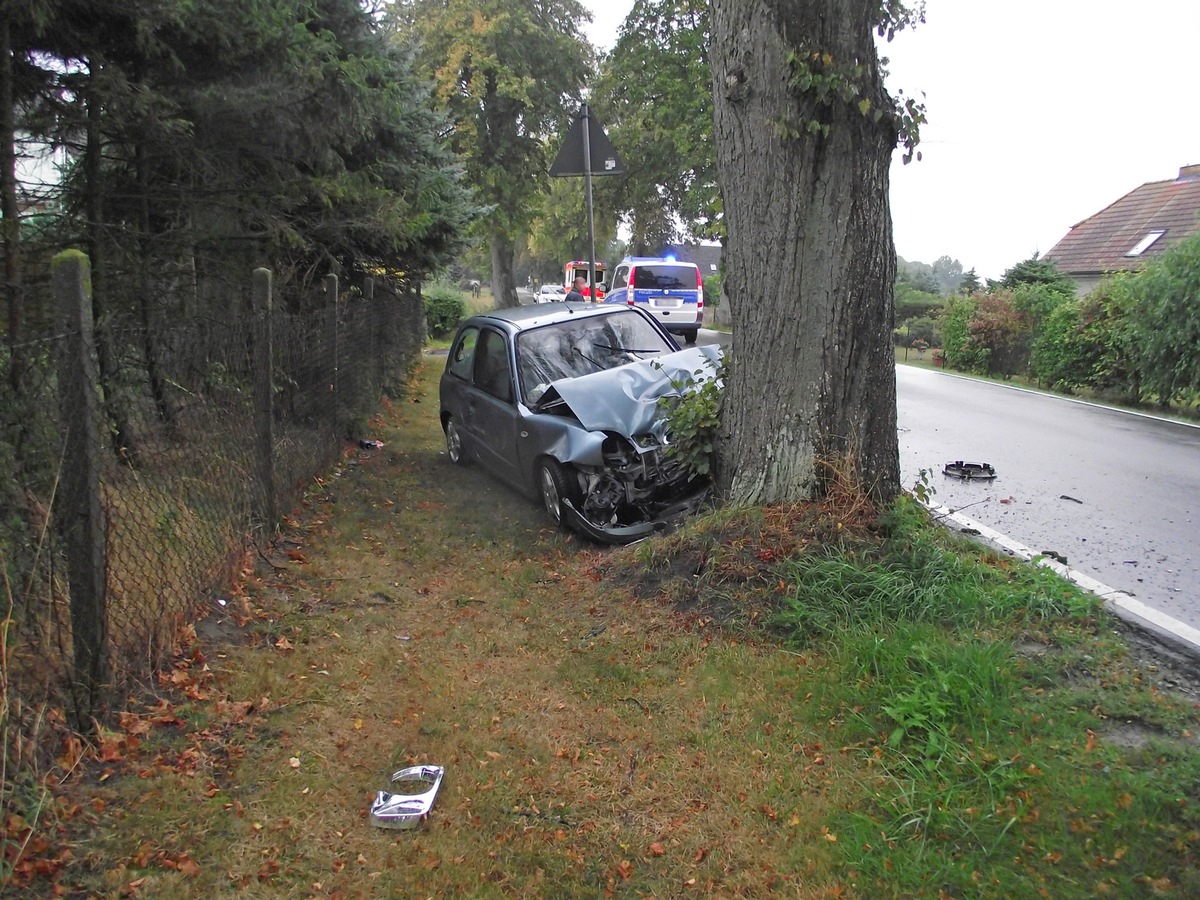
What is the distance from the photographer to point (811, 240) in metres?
4.97

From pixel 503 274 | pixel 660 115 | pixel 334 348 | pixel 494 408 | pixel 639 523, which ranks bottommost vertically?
pixel 639 523

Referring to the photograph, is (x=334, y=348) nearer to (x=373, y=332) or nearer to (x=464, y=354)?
(x=464, y=354)

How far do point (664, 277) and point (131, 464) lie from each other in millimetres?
20165

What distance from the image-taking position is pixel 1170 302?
13.4 m

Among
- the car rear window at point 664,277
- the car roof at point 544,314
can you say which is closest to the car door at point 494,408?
the car roof at point 544,314

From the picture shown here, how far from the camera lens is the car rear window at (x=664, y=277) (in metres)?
23.1

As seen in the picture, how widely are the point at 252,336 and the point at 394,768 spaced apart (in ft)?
10.8

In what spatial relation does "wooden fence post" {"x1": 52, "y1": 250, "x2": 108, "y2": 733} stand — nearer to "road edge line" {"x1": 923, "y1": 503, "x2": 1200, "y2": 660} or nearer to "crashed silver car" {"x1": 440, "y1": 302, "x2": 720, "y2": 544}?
"crashed silver car" {"x1": 440, "y1": 302, "x2": 720, "y2": 544}

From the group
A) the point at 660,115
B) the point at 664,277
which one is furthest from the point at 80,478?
the point at 660,115

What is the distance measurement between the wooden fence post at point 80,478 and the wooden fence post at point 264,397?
8.08 ft

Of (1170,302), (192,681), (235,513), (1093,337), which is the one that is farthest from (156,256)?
(1093,337)

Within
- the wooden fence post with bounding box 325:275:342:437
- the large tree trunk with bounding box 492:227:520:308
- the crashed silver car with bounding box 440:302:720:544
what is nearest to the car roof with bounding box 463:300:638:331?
the crashed silver car with bounding box 440:302:720:544

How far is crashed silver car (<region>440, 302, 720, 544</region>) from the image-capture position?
6.08 metres

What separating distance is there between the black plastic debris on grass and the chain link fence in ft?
18.9
